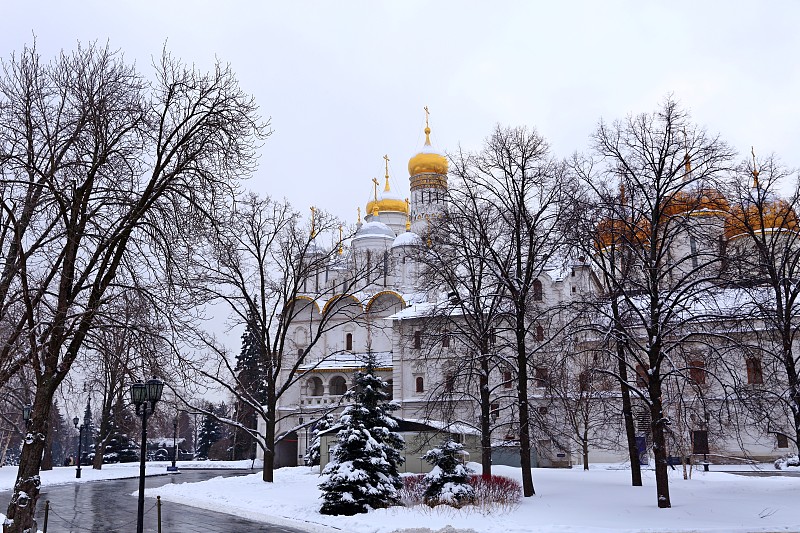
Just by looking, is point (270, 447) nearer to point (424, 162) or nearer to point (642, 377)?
point (642, 377)

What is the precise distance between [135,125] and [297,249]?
1664 centimetres

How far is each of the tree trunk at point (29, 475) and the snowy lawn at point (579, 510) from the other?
6346 millimetres

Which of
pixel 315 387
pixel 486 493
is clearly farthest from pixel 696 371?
pixel 315 387

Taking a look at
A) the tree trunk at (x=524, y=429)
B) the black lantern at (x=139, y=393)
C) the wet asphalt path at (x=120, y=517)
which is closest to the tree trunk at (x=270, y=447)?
the wet asphalt path at (x=120, y=517)

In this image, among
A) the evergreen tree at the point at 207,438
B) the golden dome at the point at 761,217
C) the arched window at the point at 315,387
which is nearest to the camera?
the golden dome at the point at 761,217

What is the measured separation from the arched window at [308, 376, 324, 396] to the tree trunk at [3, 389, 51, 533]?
136 feet

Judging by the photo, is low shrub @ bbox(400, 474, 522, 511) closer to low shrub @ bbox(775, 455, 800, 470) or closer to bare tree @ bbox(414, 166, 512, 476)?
bare tree @ bbox(414, 166, 512, 476)

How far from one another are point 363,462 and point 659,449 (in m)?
7.30

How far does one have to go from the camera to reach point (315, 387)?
2131 inches

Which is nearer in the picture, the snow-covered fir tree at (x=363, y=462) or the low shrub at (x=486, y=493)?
the low shrub at (x=486, y=493)

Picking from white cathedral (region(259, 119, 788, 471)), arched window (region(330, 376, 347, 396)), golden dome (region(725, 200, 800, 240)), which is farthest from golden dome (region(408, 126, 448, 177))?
golden dome (region(725, 200, 800, 240))

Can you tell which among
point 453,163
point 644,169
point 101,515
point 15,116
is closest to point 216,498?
point 101,515

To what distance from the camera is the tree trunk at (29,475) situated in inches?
468

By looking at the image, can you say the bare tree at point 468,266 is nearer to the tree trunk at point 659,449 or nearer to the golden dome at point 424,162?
the tree trunk at point 659,449
